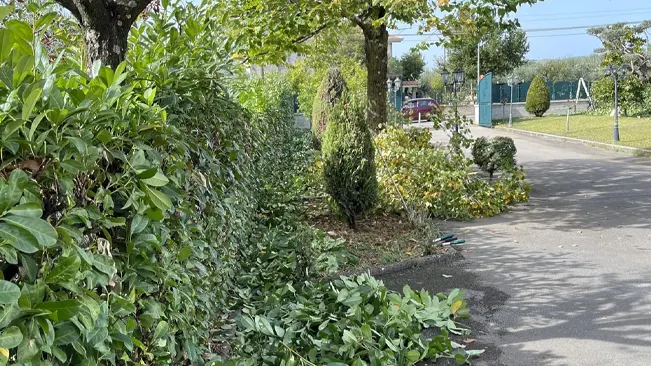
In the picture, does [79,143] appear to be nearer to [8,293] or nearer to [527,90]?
[8,293]

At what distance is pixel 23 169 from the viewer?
146 cm

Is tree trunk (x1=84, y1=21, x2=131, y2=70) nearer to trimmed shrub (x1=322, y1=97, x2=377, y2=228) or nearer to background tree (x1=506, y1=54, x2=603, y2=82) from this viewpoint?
trimmed shrub (x1=322, y1=97, x2=377, y2=228)

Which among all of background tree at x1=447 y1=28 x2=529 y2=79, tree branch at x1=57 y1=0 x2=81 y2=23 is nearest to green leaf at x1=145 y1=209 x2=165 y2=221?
tree branch at x1=57 y1=0 x2=81 y2=23

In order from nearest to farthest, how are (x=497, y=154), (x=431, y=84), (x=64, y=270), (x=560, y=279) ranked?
(x=64, y=270) < (x=560, y=279) < (x=497, y=154) < (x=431, y=84)

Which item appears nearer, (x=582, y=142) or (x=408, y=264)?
(x=408, y=264)

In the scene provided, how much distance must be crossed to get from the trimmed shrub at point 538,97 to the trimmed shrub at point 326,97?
24911mm

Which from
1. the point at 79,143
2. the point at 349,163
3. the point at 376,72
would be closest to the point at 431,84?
the point at 376,72

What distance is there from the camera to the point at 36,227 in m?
1.26

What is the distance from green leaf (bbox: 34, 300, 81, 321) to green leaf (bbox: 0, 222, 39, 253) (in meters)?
0.15

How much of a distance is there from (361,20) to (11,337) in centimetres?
1127

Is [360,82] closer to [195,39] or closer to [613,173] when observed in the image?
[613,173]

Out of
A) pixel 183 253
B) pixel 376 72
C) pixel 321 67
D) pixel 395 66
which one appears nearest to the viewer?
pixel 183 253

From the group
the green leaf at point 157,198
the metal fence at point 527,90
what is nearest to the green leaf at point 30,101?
the green leaf at point 157,198

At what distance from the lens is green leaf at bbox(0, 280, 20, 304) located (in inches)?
46.0
